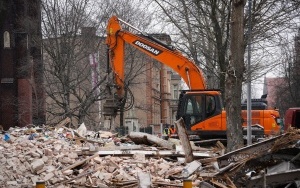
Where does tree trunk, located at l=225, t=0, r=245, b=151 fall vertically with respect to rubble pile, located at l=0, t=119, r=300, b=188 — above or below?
above

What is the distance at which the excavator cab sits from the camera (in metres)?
17.8

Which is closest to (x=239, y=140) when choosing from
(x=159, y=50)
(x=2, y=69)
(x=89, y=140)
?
(x=89, y=140)

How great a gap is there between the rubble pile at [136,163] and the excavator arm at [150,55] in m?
3.93

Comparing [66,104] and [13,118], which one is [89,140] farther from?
[13,118]

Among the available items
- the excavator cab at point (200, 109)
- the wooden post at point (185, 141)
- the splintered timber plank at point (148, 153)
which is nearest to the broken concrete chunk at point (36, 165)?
the splintered timber plank at point (148, 153)

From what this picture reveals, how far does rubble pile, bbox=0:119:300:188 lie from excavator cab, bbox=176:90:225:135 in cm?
250

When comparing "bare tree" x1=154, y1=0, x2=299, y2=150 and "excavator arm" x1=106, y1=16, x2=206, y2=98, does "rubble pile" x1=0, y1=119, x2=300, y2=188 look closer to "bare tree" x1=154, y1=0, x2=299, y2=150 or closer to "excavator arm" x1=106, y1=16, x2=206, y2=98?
"excavator arm" x1=106, y1=16, x2=206, y2=98

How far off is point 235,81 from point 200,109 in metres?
4.87

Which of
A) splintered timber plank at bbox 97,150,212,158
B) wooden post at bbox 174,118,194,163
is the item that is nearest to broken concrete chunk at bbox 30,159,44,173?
splintered timber plank at bbox 97,150,212,158

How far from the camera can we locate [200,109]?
18094 mm

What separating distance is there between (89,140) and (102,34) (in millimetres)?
19348

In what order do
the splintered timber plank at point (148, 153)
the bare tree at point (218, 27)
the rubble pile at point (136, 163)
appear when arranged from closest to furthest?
1. the rubble pile at point (136, 163)
2. the splintered timber plank at point (148, 153)
3. the bare tree at point (218, 27)

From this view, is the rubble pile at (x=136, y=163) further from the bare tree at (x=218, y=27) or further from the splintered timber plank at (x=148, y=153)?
the bare tree at (x=218, y=27)

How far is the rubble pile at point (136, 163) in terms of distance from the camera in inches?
367
